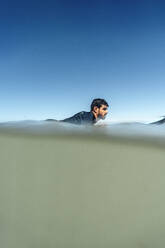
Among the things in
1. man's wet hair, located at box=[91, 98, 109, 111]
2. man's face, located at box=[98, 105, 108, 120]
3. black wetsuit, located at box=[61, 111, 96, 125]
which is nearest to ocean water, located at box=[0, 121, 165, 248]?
black wetsuit, located at box=[61, 111, 96, 125]

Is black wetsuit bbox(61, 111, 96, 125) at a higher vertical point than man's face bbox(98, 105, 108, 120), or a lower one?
lower

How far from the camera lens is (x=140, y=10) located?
2197mm

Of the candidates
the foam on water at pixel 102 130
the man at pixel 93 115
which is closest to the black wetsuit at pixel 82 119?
the man at pixel 93 115

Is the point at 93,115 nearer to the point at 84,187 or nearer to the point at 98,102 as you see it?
the point at 98,102

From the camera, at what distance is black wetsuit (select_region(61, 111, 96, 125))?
2.61 metres

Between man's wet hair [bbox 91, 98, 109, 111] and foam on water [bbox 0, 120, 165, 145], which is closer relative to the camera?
man's wet hair [bbox 91, 98, 109, 111]

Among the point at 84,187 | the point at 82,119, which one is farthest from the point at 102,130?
the point at 84,187

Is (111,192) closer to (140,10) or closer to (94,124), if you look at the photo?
(94,124)

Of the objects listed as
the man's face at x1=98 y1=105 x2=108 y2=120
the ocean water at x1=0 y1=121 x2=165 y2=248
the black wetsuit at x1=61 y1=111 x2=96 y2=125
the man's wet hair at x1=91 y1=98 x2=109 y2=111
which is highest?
the man's wet hair at x1=91 y1=98 x2=109 y2=111

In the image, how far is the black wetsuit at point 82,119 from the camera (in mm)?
2607

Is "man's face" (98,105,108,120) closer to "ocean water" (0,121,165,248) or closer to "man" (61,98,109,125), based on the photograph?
"man" (61,98,109,125)

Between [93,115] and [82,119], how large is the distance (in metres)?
0.16

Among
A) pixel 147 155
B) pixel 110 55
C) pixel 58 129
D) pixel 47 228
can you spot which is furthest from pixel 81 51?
pixel 47 228

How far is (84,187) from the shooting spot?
269cm
